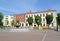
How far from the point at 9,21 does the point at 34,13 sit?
27937mm

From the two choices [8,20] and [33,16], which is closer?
[33,16]

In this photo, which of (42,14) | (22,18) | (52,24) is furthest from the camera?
(22,18)

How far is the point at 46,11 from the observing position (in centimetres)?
8438

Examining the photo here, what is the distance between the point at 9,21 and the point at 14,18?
26.7ft

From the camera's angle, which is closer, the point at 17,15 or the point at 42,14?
the point at 42,14

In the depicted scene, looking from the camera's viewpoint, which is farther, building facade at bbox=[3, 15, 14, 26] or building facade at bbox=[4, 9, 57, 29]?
building facade at bbox=[3, 15, 14, 26]

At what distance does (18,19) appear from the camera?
99250mm

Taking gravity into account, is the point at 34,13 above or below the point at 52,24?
above

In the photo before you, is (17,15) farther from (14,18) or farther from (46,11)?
(46,11)

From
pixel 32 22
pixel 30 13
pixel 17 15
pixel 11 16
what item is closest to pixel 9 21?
pixel 11 16

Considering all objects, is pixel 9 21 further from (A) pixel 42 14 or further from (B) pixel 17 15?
(A) pixel 42 14

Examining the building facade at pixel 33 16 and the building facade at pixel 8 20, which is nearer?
the building facade at pixel 33 16

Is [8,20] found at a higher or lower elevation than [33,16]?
lower

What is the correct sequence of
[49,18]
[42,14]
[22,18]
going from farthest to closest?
[22,18] < [42,14] < [49,18]
